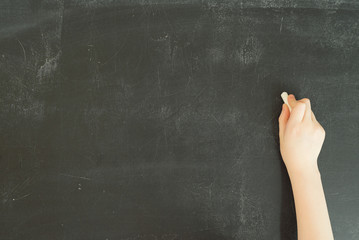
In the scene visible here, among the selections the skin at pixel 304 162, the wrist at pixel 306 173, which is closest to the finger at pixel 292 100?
the skin at pixel 304 162

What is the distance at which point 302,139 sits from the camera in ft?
3.41

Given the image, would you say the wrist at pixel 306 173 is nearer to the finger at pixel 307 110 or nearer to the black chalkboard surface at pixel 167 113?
the black chalkboard surface at pixel 167 113

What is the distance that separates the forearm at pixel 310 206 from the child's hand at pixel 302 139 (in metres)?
0.03

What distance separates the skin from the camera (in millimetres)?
1015

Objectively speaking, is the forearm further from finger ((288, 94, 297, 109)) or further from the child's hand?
finger ((288, 94, 297, 109))

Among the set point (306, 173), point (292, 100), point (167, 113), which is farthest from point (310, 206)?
point (167, 113)

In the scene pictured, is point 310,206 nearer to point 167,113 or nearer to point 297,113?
point 297,113

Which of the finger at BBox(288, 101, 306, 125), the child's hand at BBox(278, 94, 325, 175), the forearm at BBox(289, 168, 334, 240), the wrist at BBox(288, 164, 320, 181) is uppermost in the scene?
the finger at BBox(288, 101, 306, 125)

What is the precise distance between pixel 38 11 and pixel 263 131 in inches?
36.6

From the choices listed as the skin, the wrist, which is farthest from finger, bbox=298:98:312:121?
the wrist

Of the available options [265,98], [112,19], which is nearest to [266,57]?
[265,98]

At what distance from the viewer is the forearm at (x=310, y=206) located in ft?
3.25

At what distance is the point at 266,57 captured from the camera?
112cm

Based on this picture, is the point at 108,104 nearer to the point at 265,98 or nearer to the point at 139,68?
the point at 139,68
